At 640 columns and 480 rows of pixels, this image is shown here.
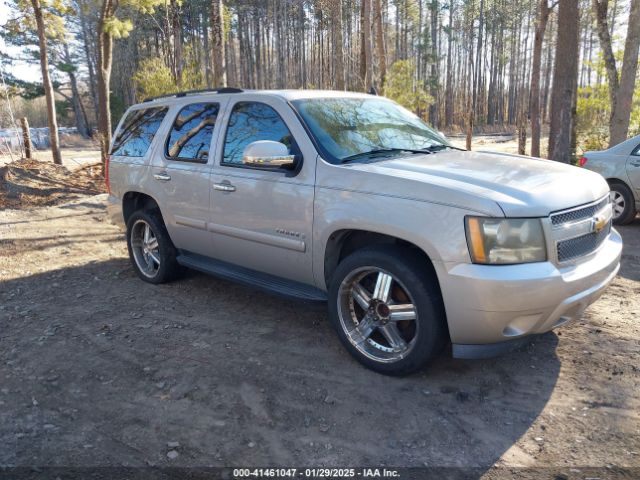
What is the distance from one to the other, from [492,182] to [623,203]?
592 cm

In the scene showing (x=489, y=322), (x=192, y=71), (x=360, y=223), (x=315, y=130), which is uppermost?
(x=192, y=71)

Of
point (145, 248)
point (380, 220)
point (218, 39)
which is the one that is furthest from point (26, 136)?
point (380, 220)

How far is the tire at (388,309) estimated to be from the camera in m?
3.27

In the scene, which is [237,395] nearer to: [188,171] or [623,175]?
[188,171]

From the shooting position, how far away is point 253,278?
4426 mm

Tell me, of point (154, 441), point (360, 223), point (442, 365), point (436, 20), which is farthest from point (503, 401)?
point (436, 20)

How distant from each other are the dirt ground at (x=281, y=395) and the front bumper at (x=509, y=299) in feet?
1.57

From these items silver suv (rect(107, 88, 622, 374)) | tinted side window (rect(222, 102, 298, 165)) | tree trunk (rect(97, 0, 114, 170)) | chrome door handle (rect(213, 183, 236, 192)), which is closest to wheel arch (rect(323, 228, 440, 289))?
silver suv (rect(107, 88, 622, 374))

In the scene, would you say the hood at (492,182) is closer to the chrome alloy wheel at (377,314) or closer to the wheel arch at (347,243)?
the wheel arch at (347,243)

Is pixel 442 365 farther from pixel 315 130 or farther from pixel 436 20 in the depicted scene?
pixel 436 20

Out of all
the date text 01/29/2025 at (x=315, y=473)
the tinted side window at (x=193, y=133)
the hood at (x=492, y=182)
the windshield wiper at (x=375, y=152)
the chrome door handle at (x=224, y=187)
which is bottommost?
the date text 01/29/2025 at (x=315, y=473)

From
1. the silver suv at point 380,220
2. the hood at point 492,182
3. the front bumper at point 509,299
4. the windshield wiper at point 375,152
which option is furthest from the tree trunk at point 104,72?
the front bumper at point 509,299

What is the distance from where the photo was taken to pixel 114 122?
150ft

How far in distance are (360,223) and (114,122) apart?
47.1 meters
